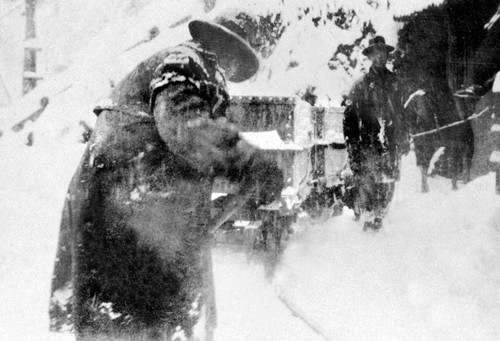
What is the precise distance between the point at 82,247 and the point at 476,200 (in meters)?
5.07

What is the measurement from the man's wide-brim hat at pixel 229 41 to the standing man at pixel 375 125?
3331mm

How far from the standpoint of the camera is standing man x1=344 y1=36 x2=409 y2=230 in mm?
4801

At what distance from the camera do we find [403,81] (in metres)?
5.46

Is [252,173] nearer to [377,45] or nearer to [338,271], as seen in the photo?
[338,271]

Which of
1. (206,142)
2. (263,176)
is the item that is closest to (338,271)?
(263,176)

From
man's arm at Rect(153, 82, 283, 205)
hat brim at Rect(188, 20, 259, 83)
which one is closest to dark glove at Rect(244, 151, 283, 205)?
man's arm at Rect(153, 82, 283, 205)

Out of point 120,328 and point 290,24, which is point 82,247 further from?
point 290,24

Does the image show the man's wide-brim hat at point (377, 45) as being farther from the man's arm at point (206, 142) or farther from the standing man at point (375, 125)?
the man's arm at point (206, 142)

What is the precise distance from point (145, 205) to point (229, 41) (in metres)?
0.65

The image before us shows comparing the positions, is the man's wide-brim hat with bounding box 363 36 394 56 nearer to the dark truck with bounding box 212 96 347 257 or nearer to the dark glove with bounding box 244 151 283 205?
the dark truck with bounding box 212 96 347 257

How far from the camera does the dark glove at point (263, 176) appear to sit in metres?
1.43

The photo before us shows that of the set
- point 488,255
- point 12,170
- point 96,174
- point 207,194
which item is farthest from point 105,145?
point 12,170

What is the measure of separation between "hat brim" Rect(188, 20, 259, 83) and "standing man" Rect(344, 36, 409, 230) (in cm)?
338

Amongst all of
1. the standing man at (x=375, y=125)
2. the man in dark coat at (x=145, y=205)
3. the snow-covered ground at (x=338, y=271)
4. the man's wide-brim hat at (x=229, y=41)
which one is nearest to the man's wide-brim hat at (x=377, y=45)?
the standing man at (x=375, y=125)
